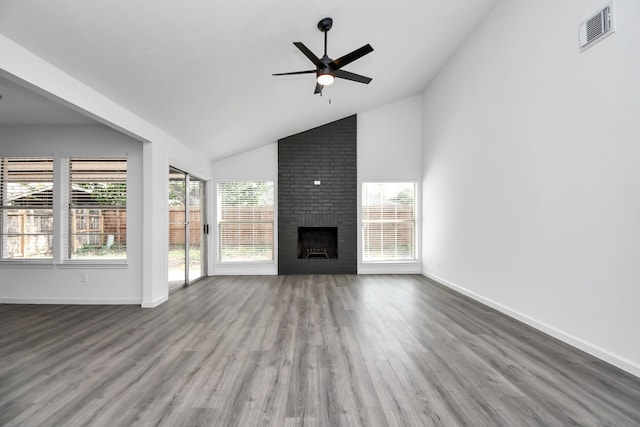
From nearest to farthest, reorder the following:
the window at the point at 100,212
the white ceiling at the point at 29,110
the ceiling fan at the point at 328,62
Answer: the ceiling fan at the point at 328,62
the white ceiling at the point at 29,110
the window at the point at 100,212

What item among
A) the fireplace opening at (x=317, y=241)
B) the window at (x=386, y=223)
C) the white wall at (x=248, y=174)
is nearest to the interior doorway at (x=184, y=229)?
the white wall at (x=248, y=174)

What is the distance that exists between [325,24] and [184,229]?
3.80 m

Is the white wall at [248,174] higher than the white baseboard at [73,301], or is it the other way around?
the white wall at [248,174]

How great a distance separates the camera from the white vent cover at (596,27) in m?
2.47

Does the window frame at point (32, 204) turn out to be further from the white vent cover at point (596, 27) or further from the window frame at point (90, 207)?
the white vent cover at point (596, 27)

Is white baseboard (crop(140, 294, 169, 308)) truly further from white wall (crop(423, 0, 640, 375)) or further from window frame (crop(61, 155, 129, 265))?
white wall (crop(423, 0, 640, 375))

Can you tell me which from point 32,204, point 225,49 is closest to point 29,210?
point 32,204

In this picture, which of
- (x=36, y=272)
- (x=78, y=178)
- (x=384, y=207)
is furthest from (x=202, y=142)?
(x=384, y=207)

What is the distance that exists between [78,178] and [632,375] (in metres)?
6.35

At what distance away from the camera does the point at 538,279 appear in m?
3.24

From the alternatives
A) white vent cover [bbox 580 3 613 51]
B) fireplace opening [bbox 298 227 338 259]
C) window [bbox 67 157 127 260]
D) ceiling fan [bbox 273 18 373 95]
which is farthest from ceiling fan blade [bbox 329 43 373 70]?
fireplace opening [bbox 298 227 338 259]

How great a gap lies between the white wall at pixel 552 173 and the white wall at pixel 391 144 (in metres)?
1.46

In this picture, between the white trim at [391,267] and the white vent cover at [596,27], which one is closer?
the white vent cover at [596,27]

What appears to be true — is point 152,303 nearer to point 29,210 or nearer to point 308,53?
point 29,210
